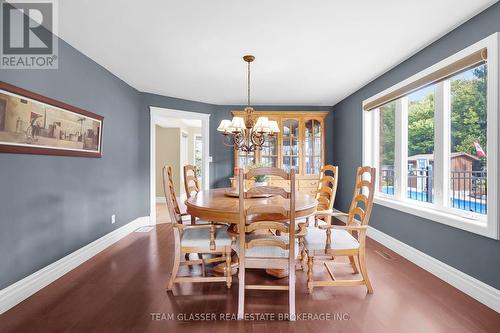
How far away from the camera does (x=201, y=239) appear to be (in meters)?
2.15

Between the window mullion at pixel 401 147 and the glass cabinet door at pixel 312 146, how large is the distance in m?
1.81

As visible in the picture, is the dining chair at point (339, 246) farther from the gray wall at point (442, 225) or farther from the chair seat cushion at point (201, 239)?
the gray wall at point (442, 225)

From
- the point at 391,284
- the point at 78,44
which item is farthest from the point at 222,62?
the point at 391,284

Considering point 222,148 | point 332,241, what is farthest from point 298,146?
point 332,241

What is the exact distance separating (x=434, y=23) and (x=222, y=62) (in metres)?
2.19

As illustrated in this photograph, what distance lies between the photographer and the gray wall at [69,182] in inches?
81.0

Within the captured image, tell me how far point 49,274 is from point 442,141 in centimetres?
407

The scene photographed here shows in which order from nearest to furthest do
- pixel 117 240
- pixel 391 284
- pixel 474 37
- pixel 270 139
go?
pixel 474 37 < pixel 391 284 < pixel 117 240 < pixel 270 139

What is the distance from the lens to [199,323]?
1.76 metres

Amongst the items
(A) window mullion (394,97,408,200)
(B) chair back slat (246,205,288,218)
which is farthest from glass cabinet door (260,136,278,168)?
(B) chair back slat (246,205,288,218)

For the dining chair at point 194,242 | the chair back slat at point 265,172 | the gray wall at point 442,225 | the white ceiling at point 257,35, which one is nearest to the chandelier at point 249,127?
the white ceiling at point 257,35

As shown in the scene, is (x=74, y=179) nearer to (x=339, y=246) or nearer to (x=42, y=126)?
(x=42, y=126)

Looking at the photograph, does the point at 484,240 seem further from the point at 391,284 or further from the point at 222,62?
the point at 222,62

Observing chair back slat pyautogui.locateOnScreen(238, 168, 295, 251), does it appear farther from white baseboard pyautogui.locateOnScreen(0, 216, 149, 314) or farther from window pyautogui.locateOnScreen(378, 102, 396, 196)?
window pyautogui.locateOnScreen(378, 102, 396, 196)
